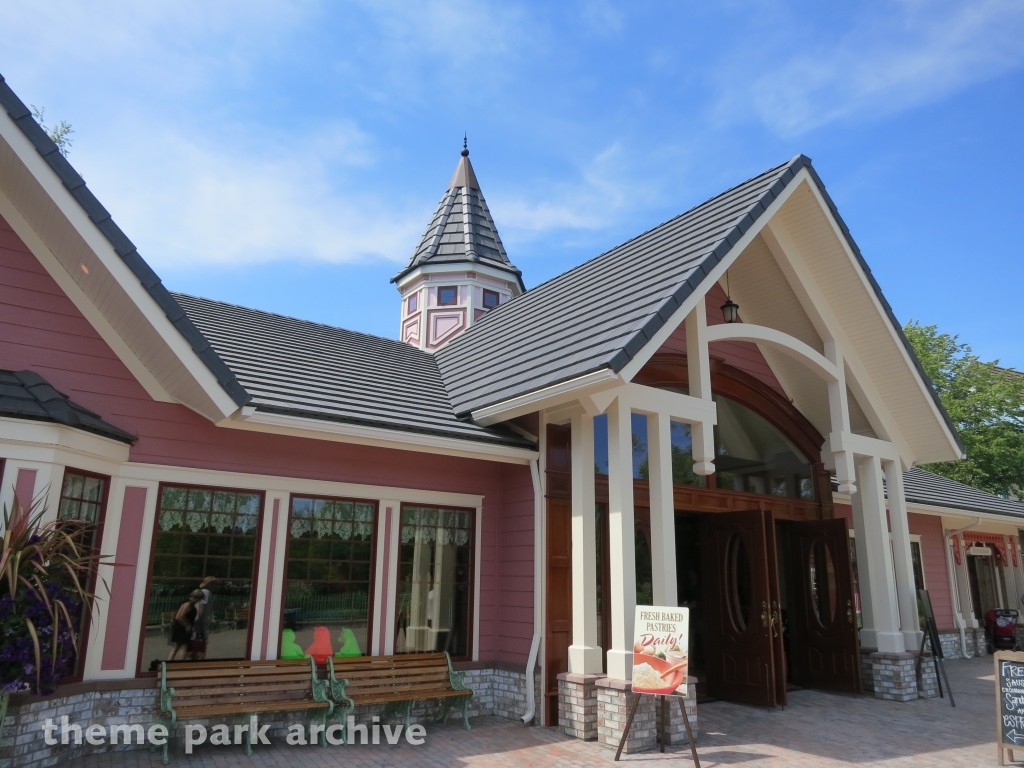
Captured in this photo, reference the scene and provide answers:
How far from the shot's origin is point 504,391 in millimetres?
8883

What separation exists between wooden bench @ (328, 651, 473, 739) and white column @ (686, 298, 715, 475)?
366cm

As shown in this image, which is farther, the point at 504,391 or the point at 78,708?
the point at 504,391

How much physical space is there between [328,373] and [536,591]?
4.00 metres

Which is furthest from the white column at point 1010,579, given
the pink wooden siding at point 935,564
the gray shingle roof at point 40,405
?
the gray shingle roof at point 40,405

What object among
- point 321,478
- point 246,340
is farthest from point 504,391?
point 246,340

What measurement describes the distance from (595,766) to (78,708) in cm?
464

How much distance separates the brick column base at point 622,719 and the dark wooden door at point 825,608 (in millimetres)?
4656

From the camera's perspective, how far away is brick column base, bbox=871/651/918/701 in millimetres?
10086

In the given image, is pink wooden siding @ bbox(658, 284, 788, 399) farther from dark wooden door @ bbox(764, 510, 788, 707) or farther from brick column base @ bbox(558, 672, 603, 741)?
brick column base @ bbox(558, 672, 603, 741)

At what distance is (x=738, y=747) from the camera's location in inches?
291

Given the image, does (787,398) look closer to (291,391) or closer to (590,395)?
(590,395)

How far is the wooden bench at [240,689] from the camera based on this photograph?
6.84m

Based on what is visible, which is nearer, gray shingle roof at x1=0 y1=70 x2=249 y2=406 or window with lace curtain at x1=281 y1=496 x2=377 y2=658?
gray shingle roof at x1=0 y1=70 x2=249 y2=406

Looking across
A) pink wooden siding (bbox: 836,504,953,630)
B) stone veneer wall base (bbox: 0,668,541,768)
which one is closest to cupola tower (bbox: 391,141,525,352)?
stone veneer wall base (bbox: 0,668,541,768)
